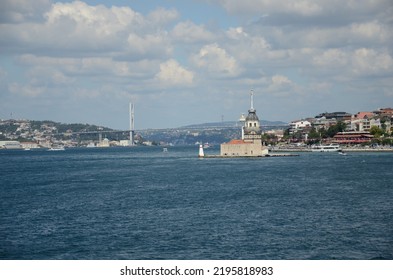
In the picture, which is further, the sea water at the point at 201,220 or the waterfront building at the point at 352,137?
the waterfront building at the point at 352,137

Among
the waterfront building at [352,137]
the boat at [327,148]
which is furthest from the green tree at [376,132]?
the boat at [327,148]

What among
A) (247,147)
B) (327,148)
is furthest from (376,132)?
(247,147)

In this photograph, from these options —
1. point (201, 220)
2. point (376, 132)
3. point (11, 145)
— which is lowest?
point (201, 220)

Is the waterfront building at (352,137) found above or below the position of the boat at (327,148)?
above

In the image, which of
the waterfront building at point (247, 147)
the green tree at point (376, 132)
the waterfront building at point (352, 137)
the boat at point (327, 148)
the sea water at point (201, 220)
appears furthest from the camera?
the waterfront building at point (352, 137)

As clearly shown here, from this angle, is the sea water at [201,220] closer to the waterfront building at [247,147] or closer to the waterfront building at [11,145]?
the waterfront building at [247,147]

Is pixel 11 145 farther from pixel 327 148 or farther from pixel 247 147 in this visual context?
pixel 247 147

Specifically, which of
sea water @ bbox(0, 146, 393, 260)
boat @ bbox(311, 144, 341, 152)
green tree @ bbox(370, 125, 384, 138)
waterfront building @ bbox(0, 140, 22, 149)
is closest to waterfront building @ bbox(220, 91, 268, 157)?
boat @ bbox(311, 144, 341, 152)

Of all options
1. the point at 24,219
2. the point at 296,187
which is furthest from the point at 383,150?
the point at 24,219

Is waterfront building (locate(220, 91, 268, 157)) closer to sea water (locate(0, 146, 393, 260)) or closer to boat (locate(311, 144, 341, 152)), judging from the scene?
boat (locate(311, 144, 341, 152))

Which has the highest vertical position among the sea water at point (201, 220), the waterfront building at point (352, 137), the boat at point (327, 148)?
the waterfront building at point (352, 137)
